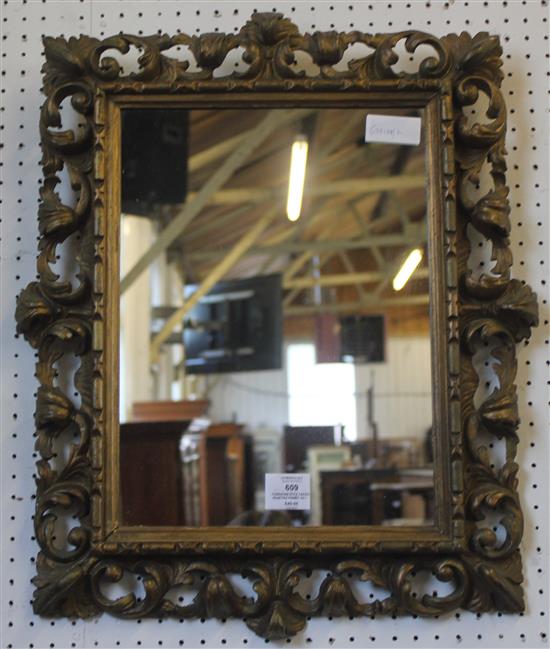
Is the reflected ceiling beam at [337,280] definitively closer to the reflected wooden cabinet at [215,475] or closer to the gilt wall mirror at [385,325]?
the gilt wall mirror at [385,325]

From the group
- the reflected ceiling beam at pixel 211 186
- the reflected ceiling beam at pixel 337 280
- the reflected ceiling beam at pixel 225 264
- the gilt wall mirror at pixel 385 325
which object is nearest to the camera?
the gilt wall mirror at pixel 385 325

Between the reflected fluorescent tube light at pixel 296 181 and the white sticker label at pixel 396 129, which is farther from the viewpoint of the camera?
the reflected fluorescent tube light at pixel 296 181

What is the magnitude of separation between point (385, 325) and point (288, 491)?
0.33 meters

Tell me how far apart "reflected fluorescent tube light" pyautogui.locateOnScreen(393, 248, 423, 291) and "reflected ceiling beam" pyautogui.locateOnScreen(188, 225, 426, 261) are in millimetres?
17

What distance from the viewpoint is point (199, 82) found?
1.32 metres

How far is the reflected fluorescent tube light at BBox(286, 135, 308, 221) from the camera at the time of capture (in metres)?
1.46

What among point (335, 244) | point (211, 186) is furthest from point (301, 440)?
point (211, 186)

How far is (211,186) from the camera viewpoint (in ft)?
5.43

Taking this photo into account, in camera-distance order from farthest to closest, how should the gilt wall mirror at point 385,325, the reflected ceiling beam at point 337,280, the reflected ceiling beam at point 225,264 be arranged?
the reflected ceiling beam at point 225,264 → the reflected ceiling beam at point 337,280 → the gilt wall mirror at point 385,325

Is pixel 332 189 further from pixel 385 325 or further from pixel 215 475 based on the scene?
pixel 215 475

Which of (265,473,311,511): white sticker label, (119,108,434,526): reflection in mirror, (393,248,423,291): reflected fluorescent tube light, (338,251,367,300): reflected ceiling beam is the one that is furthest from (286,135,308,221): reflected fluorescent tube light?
(265,473,311,511): white sticker label

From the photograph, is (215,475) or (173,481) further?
(215,475)

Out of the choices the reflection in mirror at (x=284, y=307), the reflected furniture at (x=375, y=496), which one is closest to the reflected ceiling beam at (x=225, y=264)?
the reflection in mirror at (x=284, y=307)

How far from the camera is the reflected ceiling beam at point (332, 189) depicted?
1.37m
